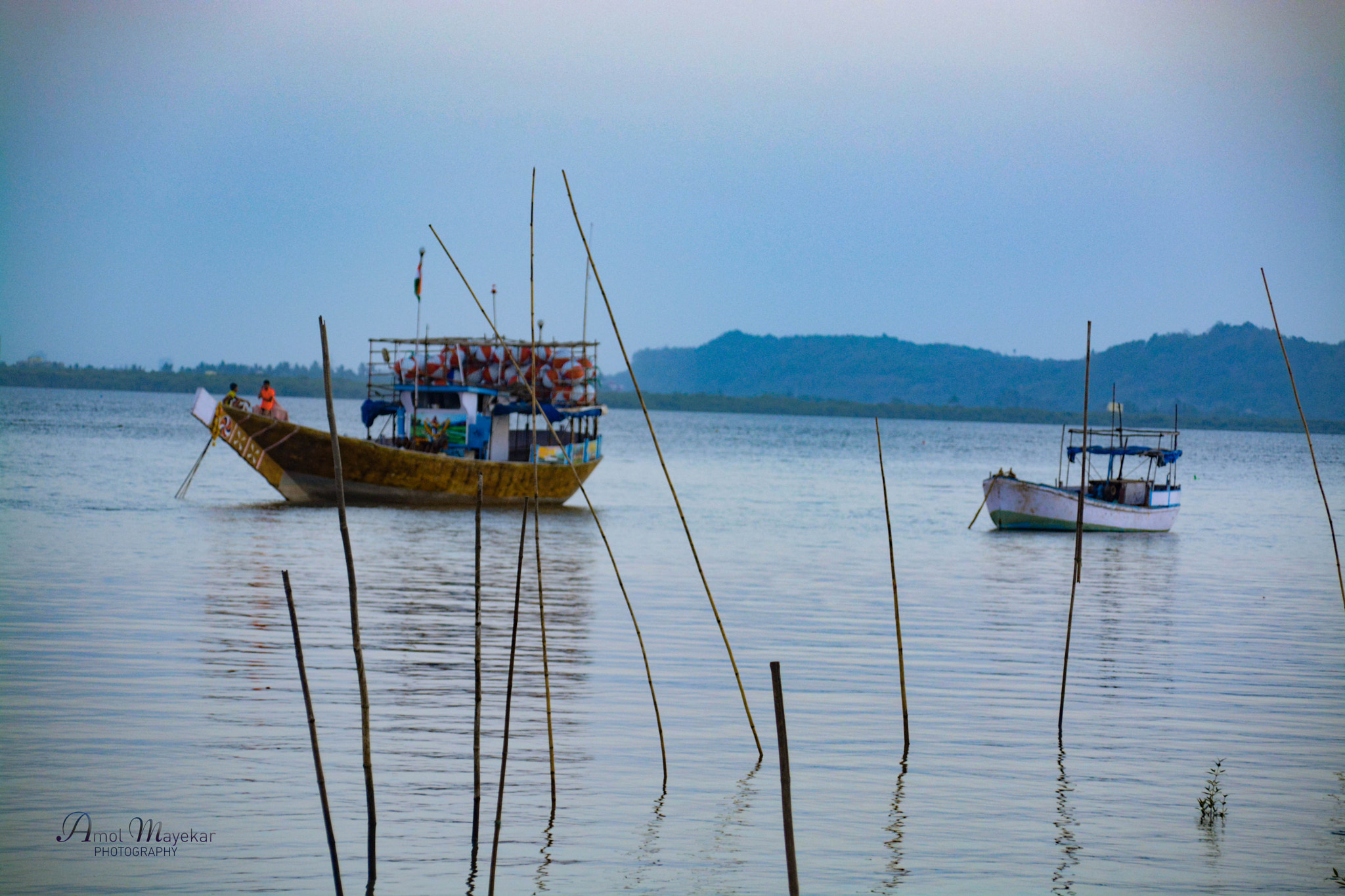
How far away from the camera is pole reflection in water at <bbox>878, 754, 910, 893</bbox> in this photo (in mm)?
4957

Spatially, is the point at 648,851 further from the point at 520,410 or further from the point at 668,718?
the point at 520,410

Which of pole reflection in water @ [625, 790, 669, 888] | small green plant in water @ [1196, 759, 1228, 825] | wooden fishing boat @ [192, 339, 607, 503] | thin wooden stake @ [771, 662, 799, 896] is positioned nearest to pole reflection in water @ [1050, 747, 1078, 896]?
small green plant in water @ [1196, 759, 1228, 825]

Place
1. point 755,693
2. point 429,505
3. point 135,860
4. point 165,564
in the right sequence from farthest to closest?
point 429,505, point 165,564, point 755,693, point 135,860

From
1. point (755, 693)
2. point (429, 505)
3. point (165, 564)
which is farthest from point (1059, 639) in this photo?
point (429, 505)

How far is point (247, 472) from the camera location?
3266 cm

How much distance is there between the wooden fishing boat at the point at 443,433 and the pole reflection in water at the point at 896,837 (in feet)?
45.5

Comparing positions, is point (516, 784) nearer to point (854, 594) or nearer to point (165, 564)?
point (854, 594)

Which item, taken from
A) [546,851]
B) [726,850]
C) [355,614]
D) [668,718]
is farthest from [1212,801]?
[355,614]

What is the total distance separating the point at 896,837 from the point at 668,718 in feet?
7.24

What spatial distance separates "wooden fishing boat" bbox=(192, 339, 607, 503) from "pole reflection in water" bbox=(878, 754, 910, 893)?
13.9 meters

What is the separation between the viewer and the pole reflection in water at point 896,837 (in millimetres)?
4957

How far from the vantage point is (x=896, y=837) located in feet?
17.8

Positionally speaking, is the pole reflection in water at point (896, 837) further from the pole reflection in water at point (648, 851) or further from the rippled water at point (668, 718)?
the pole reflection in water at point (648, 851)

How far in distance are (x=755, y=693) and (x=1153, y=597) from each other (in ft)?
27.8
